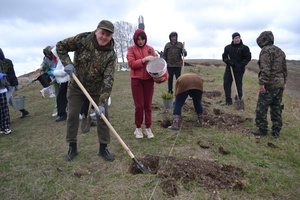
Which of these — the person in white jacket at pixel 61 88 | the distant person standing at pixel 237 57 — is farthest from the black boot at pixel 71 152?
the distant person standing at pixel 237 57

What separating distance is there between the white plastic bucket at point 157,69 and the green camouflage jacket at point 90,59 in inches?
29.0

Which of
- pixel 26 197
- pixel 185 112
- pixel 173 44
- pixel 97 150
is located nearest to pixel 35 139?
Result: pixel 97 150

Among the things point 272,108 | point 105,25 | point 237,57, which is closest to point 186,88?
point 272,108

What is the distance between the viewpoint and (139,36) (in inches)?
151

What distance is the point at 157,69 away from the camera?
3.94 m

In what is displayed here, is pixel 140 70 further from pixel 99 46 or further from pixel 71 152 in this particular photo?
pixel 71 152

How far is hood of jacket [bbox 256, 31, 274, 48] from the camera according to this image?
4293 millimetres

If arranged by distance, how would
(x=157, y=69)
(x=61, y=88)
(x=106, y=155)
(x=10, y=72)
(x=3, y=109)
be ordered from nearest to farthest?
(x=106, y=155) < (x=157, y=69) < (x=3, y=109) < (x=61, y=88) < (x=10, y=72)

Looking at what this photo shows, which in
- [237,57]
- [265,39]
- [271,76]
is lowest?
[271,76]

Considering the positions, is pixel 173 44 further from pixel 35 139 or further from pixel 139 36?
pixel 35 139

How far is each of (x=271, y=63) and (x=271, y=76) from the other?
0.77 ft

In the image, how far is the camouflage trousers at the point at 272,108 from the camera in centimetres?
436

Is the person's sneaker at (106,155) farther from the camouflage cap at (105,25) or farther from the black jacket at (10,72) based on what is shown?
the black jacket at (10,72)

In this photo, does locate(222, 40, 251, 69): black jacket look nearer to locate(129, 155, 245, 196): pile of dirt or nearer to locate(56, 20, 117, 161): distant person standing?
locate(129, 155, 245, 196): pile of dirt
